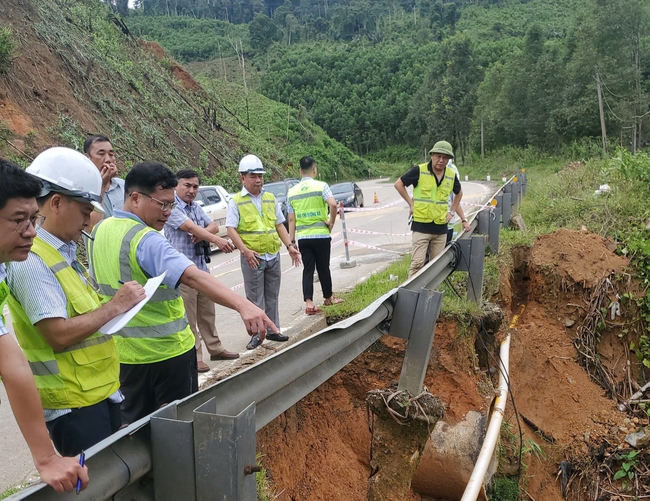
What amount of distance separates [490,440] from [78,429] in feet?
7.58

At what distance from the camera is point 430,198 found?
670cm

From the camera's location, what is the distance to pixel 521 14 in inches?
4702

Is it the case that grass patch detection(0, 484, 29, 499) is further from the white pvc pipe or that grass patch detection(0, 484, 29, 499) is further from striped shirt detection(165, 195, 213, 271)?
the white pvc pipe

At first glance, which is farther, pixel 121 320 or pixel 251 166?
pixel 251 166

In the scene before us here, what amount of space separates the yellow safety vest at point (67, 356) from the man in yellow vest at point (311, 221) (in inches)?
178

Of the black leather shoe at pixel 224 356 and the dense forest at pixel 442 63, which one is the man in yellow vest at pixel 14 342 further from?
the dense forest at pixel 442 63

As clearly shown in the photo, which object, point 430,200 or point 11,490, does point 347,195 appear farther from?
point 11,490

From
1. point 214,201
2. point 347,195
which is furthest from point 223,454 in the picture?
point 347,195

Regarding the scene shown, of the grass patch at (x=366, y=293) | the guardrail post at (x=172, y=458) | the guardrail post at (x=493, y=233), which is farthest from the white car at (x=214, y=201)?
the guardrail post at (x=172, y=458)

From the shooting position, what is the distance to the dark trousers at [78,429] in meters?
2.36

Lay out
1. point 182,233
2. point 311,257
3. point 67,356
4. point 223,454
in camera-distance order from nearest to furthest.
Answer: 1. point 223,454
2. point 67,356
3. point 182,233
4. point 311,257

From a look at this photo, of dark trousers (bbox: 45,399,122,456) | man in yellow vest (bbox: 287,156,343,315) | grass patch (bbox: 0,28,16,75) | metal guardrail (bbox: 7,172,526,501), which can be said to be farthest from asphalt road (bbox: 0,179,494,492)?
grass patch (bbox: 0,28,16,75)

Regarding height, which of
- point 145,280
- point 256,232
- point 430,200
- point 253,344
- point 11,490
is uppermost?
point 145,280

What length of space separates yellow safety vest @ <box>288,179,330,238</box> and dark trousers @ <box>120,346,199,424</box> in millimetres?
3790
